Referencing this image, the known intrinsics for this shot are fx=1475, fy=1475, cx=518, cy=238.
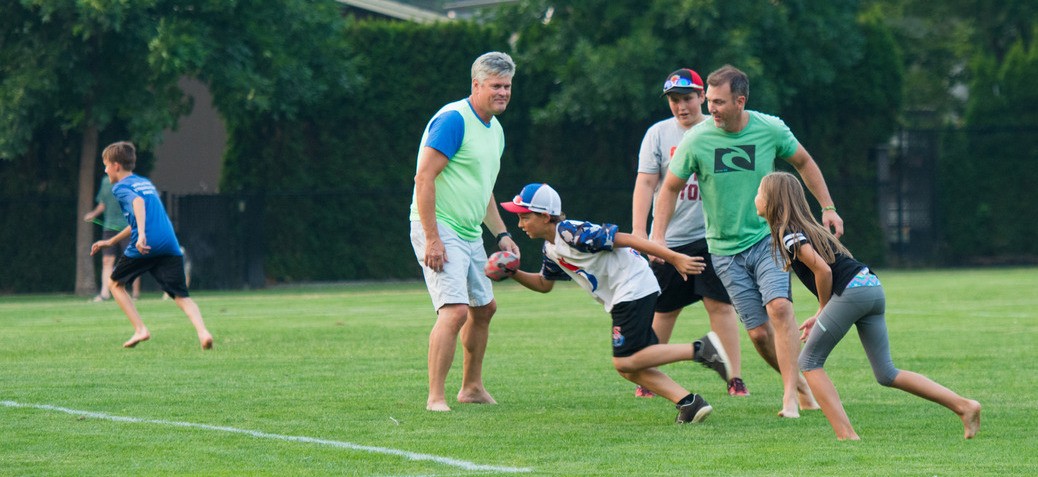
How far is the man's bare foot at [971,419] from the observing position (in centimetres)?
702

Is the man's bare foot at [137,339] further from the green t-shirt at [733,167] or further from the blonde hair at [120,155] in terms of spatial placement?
the green t-shirt at [733,167]

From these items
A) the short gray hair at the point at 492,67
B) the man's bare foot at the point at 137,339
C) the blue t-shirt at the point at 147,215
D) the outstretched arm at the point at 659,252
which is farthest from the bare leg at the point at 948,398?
the man's bare foot at the point at 137,339

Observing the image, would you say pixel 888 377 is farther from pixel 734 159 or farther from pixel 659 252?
pixel 734 159

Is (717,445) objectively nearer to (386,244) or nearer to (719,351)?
(719,351)

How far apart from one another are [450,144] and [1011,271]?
21.7 meters

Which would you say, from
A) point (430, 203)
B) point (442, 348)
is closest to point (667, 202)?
point (430, 203)

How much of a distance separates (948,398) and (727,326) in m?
2.35

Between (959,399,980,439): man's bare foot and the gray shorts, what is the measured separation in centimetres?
143

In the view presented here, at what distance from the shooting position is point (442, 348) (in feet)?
27.3

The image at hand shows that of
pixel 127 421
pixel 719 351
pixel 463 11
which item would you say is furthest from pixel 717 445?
pixel 463 11

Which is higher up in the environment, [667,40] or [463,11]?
[463,11]

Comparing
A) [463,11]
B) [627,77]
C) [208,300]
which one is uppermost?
[463,11]

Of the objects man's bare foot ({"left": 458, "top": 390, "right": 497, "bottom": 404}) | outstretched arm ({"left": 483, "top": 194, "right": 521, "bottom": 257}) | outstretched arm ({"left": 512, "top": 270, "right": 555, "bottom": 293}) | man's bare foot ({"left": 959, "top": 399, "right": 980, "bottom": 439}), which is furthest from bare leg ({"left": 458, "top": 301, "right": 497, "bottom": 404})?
man's bare foot ({"left": 959, "top": 399, "right": 980, "bottom": 439})

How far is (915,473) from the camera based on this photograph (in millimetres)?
6035
